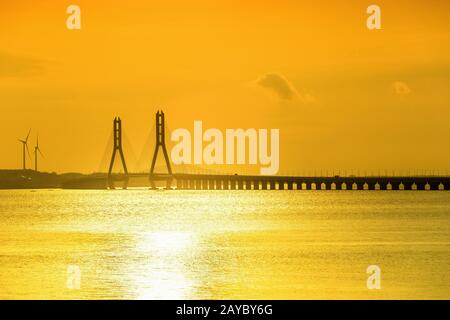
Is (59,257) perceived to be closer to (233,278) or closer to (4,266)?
(4,266)

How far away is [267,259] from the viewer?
4634 centimetres

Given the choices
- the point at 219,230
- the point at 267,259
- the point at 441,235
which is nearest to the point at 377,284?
the point at 267,259

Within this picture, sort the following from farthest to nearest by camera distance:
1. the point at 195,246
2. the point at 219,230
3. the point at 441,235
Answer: the point at 219,230 < the point at 441,235 < the point at 195,246

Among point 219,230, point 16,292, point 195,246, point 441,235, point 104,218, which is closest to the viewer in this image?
point 16,292

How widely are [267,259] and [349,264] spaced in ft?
14.0

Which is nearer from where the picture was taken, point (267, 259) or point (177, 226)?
point (267, 259)

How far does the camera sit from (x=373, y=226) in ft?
248

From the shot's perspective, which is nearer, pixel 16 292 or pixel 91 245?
pixel 16 292

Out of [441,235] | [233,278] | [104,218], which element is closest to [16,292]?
[233,278]

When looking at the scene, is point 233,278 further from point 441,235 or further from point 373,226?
point 373,226

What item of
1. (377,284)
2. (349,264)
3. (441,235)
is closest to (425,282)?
(377,284)

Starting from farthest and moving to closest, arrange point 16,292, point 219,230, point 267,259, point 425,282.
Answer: point 219,230, point 267,259, point 425,282, point 16,292

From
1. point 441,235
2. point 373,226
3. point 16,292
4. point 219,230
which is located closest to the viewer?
point 16,292

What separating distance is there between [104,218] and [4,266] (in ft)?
155
